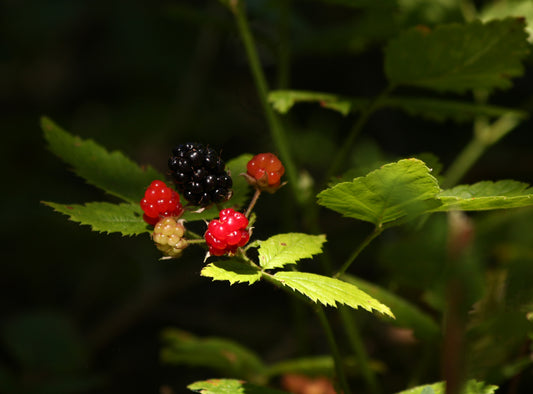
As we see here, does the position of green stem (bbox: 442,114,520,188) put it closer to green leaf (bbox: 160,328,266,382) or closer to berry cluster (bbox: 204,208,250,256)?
green leaf (bbox: 160,328,266,382)

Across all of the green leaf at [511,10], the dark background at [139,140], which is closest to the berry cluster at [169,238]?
the dark background at [139,140]

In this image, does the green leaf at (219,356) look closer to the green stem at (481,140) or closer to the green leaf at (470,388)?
the green leaf at (470,388)

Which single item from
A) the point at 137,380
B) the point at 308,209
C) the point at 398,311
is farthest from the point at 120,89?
the point at 398,311

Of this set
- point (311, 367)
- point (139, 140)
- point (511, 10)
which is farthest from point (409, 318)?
point (139, 140)

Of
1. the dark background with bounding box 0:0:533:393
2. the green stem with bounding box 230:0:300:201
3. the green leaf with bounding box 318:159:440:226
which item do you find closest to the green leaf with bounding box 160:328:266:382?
the dark background with bounding box 0:0:533:393

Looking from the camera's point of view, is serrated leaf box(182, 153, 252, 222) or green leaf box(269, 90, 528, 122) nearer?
serrated leaf box(182, 153, 252, 222)
